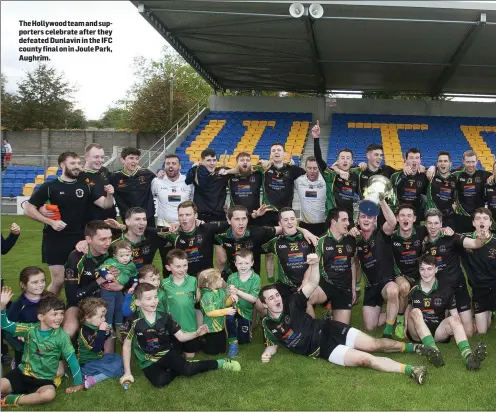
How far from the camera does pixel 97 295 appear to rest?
16.5 ft

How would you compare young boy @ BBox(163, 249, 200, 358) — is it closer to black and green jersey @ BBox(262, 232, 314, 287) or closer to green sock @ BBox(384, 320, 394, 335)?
black and green jersey @ BBox(262, 232, 314, 287)

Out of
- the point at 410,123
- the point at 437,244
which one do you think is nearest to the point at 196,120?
the point at 410,123

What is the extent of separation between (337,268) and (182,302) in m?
1.89

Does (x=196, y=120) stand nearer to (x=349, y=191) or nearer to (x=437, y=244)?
(x=349, y=191)

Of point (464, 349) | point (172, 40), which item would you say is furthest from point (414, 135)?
point (464, 349)

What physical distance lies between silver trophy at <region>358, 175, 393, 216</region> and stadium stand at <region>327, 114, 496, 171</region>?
13.5m

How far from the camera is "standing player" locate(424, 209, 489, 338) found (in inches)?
221

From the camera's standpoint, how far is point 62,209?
236 inches

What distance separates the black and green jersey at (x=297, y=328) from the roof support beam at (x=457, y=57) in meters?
12.0

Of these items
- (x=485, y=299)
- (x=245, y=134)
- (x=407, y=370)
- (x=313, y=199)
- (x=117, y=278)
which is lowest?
(x=407, y=370)

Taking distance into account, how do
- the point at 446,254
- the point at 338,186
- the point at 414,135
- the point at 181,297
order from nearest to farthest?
the point at 181,297, the point at 446,254, the point at 338,186, the point at 414,135

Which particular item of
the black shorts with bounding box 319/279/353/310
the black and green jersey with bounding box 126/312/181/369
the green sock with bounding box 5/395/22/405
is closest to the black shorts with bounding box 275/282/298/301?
the black shorts with bounding box 319/279/353/310

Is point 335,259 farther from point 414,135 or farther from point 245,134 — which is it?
point 414,135

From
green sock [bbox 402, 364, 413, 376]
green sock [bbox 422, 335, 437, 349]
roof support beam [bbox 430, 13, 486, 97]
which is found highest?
roof support beam [bbox 430, 13, 486, 97]
